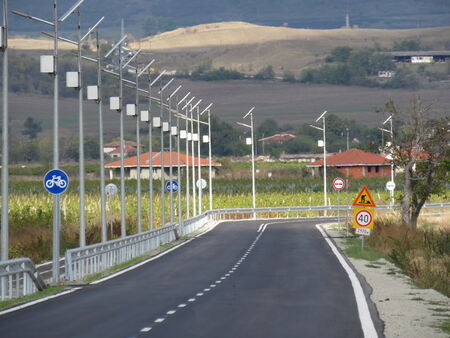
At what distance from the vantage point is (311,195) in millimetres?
117750

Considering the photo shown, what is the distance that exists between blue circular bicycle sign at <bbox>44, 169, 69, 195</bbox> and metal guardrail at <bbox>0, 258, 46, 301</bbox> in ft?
8.99

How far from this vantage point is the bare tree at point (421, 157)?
204ft

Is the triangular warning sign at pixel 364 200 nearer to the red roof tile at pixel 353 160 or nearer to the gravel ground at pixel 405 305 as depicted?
the gravel ground at pixel 405 305

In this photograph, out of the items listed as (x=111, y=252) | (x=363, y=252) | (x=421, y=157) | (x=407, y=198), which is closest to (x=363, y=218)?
(x=363, y=252)

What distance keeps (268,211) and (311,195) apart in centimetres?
1722

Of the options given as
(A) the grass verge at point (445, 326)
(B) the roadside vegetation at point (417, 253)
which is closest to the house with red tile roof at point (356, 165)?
(B) the roadside vegetation at point (417, 253)

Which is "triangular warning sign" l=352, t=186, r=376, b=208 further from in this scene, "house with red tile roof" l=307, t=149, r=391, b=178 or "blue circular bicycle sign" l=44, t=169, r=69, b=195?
"house with red tile roof" l=307, t=149, r=391, b=178

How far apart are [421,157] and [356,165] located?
98.1 metres

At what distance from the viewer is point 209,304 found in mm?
27188

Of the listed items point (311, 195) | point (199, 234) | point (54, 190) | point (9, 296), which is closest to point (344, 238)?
point (199, 234)

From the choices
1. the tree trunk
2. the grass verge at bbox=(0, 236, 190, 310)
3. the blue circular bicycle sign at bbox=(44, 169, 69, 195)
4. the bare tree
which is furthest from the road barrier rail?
the bare tree

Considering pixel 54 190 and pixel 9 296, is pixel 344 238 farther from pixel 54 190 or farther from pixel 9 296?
pixel 9 296

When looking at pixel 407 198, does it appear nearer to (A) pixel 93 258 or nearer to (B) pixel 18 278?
(A) pixel 93 258

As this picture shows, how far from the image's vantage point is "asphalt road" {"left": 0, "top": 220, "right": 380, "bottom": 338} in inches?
864
